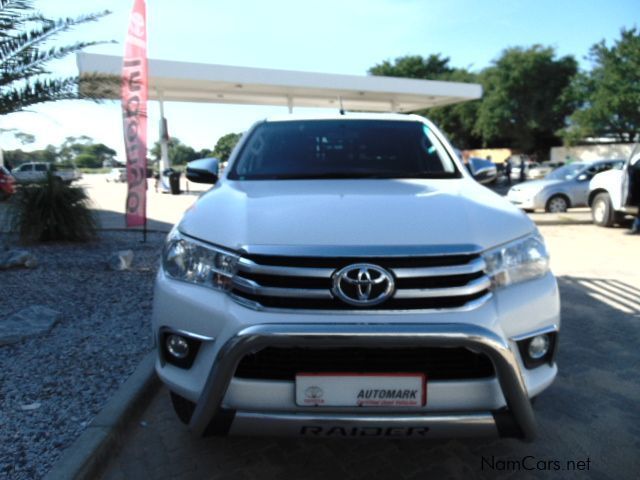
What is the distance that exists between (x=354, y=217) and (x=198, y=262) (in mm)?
686

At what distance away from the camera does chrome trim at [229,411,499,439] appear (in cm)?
188

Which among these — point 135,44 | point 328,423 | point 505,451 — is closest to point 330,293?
point 328,423

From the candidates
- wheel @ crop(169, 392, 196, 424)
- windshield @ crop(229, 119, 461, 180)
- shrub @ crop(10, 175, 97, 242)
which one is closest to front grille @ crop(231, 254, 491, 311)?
wheel @ crop(169, 392, 196, 424)

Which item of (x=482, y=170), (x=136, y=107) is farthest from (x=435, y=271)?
(x=136, y=107)

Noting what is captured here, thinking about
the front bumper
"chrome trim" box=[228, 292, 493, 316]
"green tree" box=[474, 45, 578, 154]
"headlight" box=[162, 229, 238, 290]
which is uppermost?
"green tree" box=[474, 45, 578, 154]

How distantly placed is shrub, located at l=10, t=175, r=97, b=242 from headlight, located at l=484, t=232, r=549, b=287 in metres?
7.04

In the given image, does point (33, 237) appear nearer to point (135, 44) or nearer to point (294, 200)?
point (135, 44)

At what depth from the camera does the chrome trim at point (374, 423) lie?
1877 mm

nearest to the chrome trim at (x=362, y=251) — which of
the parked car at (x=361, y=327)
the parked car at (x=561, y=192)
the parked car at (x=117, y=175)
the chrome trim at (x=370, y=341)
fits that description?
the parked car at (x=361, y=327)

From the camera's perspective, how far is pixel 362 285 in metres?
1.87

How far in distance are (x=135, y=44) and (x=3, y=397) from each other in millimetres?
5768

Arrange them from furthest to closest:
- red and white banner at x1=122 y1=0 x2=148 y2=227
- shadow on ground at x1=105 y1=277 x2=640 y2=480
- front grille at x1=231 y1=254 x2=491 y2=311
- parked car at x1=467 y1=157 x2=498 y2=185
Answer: red and white banner at x1=122 y1=0 x2=148 y2=227 → parked car at x1=467 y1=157 x2=498 y2=185 → shadow on ground at x1=105 y1=277 x2=640 y2=480 → front grille at x1=231 y1=254 x2=491 y2=311

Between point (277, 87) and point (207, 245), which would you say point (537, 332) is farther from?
point (277, 87)

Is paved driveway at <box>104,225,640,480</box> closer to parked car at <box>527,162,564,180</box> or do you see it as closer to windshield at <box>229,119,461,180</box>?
windshield at <box>229,119,461,180</box>
